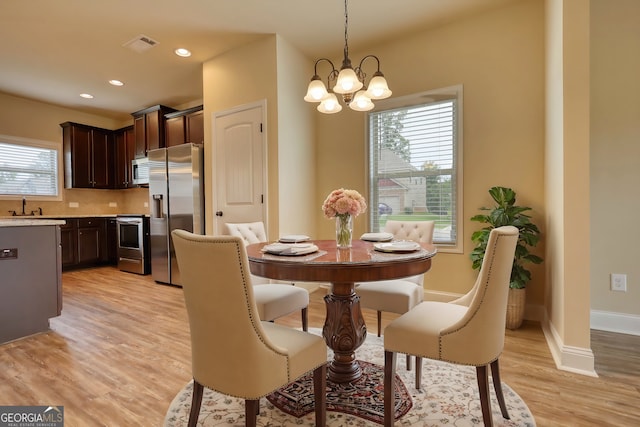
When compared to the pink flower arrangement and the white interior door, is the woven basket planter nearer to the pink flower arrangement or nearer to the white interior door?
the pink flower arrangement

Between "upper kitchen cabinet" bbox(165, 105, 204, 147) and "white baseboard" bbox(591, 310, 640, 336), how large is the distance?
15.3 feet

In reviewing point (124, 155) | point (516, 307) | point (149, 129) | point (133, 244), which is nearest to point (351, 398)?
point (516, 307)

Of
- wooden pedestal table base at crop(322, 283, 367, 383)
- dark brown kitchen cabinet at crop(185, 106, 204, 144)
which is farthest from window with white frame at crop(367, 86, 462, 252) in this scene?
dark brown kitchen cabinet at crop(185, 106, 204, 144)

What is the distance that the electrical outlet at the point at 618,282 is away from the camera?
2508mm

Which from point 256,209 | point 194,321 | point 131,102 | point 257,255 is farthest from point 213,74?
point 194,321

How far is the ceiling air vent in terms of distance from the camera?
339 centimetres

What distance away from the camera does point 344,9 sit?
2953 millimetres

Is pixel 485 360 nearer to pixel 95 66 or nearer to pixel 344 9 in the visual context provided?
pixel 344 9

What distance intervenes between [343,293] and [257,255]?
1.78ft

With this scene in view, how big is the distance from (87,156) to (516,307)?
22.1 feet

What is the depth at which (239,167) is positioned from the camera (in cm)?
371

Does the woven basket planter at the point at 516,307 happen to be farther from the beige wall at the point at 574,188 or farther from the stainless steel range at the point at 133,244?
the stainless steel range at the point at 133,244

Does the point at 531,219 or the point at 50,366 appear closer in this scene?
the point at 50,366

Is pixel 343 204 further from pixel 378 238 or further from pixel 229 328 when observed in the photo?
pixel 229 328
